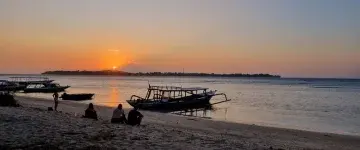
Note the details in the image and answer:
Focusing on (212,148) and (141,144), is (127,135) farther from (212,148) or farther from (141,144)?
(212,148)

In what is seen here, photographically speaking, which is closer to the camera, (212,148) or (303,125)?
(212,148)

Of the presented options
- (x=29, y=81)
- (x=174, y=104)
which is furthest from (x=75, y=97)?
(x=29, y=81)

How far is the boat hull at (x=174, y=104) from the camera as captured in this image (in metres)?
41.8

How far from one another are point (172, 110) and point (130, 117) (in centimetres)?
2487

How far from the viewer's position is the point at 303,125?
31.3 metres

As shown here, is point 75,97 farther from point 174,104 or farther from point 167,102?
point 167,102

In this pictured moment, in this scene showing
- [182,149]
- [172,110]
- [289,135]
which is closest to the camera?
[182,149]

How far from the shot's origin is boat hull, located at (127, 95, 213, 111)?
41750mm

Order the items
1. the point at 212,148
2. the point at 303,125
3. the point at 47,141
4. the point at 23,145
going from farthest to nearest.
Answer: the point at 303,125 → the point at 212,148 → the point at 47,141 → the point at 23,145

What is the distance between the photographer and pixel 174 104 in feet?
147

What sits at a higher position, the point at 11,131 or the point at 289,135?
the point at 11,131

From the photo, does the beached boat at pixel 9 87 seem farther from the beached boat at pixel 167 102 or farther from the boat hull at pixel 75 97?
the beached boat at pixel 167 102

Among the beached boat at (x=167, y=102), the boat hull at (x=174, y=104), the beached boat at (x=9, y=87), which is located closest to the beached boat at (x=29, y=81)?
the beached boat at (x=9, y=87)

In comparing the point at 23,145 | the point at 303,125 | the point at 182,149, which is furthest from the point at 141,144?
the point at 303,125
